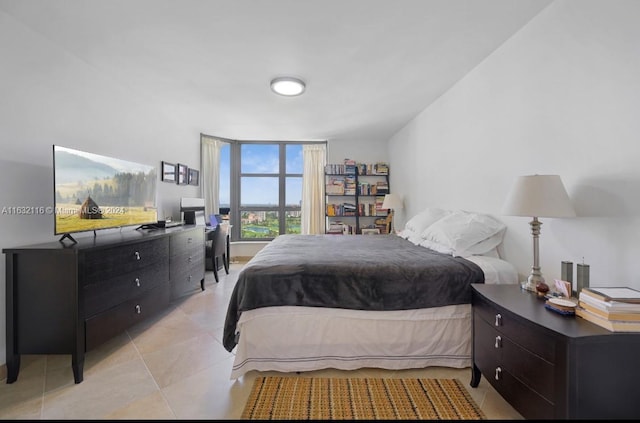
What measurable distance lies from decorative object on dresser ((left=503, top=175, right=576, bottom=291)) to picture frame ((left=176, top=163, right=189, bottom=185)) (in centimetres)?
391

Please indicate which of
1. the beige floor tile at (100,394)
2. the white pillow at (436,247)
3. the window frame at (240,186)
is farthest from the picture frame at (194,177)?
the white pillow at (436,247)

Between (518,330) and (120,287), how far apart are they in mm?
2500

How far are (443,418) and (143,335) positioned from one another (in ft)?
7.58

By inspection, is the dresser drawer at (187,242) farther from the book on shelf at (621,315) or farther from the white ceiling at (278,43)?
the book on shelf at (621,315)

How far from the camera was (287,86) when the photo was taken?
2.73 m

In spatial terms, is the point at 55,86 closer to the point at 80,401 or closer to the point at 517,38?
the point at 80,401

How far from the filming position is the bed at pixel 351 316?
1.71 metres

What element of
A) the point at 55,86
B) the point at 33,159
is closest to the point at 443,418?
the point at 33,159

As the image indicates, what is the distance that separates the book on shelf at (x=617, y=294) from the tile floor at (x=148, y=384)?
30.9 inches

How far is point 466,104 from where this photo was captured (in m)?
2.58

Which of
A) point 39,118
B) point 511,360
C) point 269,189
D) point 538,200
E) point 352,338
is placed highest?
point 39,118

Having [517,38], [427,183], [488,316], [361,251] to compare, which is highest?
[517,38]

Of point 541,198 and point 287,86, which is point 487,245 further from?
point 287,86

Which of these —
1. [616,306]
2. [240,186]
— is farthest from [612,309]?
[240,186]
